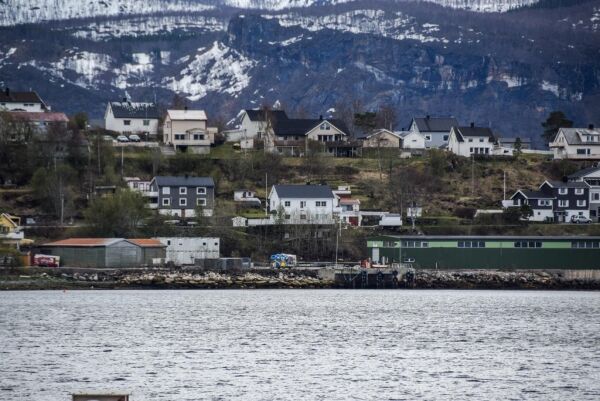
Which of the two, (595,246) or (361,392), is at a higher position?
(595,246)

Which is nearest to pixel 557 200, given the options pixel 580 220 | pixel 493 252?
pixel 580 220

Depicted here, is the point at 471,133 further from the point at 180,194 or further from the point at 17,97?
the point at 17,97

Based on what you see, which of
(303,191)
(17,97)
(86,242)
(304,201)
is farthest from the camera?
(17,97)

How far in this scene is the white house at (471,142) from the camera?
12062cm

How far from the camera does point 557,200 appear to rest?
333 ft

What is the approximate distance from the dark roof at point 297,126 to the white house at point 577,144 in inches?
804

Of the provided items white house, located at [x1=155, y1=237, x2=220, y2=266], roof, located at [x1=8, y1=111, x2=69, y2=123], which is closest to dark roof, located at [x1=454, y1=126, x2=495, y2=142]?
roof, located at [x1=8, y1=111, x2=69, y2=123]

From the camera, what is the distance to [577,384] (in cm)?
4156

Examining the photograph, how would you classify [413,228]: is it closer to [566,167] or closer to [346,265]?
[346,265]

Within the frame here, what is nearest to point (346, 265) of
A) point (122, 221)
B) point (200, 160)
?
point (122, 221)

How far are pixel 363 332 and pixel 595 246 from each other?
3334 cm

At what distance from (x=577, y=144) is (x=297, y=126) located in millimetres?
26492

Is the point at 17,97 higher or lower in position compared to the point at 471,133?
higher

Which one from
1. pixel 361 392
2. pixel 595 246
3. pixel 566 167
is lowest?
pixel 361 392
